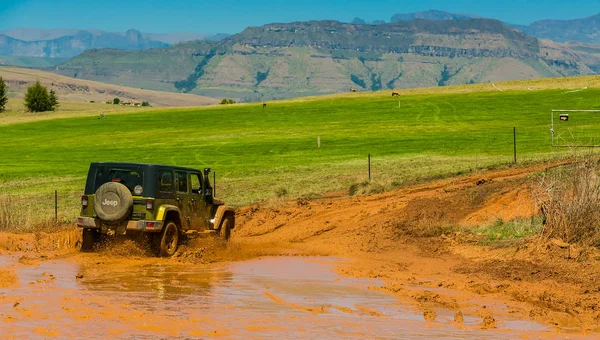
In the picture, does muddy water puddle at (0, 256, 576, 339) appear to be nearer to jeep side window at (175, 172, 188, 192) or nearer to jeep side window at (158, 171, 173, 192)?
jeep side window at (158, 171, 173, 192)

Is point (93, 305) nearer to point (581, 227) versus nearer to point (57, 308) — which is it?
point (57, 308)

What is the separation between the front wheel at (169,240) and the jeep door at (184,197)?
1.49ft

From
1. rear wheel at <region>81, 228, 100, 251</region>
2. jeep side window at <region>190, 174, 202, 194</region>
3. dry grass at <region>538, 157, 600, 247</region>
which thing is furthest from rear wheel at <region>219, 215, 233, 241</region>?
dry grass at <region>538, 157, 600, 247</region>

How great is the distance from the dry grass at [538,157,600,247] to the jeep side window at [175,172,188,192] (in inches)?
336

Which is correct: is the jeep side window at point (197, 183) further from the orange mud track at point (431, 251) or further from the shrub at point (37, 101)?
the shrub at point (37, 101)

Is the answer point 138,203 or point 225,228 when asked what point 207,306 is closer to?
point 138,203

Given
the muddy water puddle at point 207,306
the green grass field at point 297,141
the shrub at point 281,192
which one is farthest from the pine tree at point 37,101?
the muddy water puddle at point 207,306

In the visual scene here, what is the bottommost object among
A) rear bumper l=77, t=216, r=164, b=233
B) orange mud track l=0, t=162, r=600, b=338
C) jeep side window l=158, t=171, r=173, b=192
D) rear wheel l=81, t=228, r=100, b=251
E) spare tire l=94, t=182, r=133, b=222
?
orange mud track l=0, t=162, r=600, b=338

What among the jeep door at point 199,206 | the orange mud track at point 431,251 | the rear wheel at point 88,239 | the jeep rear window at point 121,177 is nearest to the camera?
the orange mud track at point 431,251

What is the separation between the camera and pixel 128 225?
2105 cm

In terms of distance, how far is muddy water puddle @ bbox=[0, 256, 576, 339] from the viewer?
1372cm

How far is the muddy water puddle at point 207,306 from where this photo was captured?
13719mm

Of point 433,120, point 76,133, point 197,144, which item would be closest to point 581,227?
point 197,144

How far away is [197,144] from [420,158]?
24.9 metres
